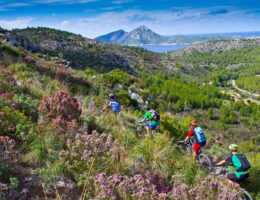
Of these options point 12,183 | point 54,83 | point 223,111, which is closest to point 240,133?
point 223,111

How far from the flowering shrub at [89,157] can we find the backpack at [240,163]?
2400 millimetres

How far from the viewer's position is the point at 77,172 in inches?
158

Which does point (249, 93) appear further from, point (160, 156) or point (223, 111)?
point (160, 156)

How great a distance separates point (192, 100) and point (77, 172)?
112 metres

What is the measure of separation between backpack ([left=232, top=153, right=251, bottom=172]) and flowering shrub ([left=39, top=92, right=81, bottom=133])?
3.13m

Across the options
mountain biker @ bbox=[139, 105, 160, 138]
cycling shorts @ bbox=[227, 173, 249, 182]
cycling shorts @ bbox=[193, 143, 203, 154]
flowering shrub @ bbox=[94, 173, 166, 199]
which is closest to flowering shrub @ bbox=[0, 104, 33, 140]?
flowering shrub @ bbox=[94, 173, 166, 199]

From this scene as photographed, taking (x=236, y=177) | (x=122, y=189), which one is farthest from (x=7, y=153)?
(x=236, y=177)

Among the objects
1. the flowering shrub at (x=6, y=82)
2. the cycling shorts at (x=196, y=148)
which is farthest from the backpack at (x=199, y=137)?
the flowering shrub at (x=6, y=82)

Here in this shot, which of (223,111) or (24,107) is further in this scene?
(223,111)

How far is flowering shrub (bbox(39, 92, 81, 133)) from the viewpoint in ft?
16.9

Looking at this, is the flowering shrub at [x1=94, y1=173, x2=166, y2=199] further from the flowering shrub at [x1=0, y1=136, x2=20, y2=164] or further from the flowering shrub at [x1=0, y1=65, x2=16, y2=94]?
the flowering shrub at [x1=0, y1=65, x2=16, y2=94]

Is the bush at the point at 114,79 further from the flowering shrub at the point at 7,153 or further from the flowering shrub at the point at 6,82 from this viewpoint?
the flowering shrub at the point at 7,153

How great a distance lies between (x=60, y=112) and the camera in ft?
18.8

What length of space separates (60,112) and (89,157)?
6.30ft
